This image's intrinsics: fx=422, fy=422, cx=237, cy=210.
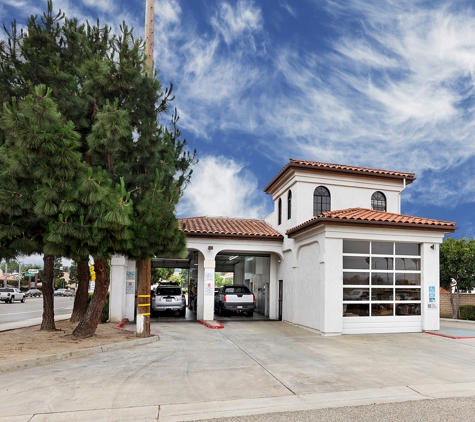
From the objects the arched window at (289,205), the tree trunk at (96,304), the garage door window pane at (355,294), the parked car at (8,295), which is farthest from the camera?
the parked car at (8,295)

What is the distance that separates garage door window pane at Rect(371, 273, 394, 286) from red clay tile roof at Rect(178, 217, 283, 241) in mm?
5341

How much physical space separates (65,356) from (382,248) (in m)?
11.2

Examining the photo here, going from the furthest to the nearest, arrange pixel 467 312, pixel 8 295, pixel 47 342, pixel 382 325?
pixel 8 295
pixel 467 312
pixel 382 325
pixel 47 342

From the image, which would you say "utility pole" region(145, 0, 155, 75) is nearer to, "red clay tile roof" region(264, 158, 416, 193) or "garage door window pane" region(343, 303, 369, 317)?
"red clay tile roof" region(264, 158, 416, 193)

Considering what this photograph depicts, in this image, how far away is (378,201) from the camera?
19375mm

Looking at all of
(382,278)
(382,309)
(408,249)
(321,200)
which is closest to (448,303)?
(408,249)

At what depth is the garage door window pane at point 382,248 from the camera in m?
15.6

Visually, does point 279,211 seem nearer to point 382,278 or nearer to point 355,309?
point 382,278

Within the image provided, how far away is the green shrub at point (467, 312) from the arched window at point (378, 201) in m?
8.54

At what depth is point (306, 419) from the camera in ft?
18.8

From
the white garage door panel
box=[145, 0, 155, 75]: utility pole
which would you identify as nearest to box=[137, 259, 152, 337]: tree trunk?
box=[145, 0, 155, 75]: utility pole

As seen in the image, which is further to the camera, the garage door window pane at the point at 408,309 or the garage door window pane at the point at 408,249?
the garage door window pane at the point at 408,249

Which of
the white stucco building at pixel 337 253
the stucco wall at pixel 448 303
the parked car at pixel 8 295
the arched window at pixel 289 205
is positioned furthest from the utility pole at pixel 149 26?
the parked car at pixel 8 295

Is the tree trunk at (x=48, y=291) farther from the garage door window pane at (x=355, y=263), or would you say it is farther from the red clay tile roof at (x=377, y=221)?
the garage door window pane at (x=355, y=263)
